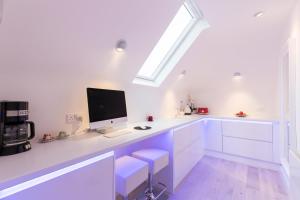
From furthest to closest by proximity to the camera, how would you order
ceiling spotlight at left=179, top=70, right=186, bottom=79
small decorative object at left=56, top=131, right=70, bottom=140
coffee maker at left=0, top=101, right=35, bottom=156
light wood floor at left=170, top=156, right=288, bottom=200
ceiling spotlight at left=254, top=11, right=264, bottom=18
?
ceiling spotlight at left=179, top=70, right=186, bottom=79
light wood floor at left=170, top=156, right=288, bottom=200
ceiling spotlight at left=254, top=11, right=264, bottom=18
small decorative object at left=56, top=131, right=70, bottom=140
coffee maker at left=0, top=101, right=35, bottom=156

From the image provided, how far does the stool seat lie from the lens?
A: 174 cm

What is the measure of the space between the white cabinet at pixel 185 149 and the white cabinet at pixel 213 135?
533 mm

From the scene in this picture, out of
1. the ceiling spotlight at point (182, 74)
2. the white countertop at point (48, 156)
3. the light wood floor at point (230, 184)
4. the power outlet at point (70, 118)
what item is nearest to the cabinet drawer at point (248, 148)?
the light wood floor at point (230, 184)

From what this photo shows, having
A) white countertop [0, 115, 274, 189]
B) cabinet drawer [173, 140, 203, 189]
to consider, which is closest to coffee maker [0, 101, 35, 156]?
white countertop [0, 115, 274, 189]

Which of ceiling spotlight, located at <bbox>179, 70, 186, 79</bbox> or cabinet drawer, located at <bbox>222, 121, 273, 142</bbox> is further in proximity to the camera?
ceiling spotlight, located at <bbox>179, 70, 186, 79</bbox>

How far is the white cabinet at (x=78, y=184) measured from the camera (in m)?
0.84

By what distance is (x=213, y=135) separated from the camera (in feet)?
11.5

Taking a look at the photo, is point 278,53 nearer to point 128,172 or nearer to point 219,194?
point 219,194

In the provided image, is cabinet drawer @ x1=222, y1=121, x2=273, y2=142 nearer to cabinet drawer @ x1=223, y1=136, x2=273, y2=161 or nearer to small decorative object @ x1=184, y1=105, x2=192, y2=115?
cabinet drawer @ x1=223, y1=136, x2=273, y2=161

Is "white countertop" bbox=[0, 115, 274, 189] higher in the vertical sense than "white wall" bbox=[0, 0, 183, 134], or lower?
lower

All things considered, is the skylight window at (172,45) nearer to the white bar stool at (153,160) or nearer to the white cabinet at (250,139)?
the white bar stool at (153,160)

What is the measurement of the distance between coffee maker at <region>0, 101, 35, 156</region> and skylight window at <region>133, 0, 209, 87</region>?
1.56m

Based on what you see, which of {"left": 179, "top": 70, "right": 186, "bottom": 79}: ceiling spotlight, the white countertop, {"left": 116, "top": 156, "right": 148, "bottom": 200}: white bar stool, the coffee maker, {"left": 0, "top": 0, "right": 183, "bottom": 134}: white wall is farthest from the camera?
{"left": 179, "top": 70, "right": 186, "bottom": 79}: ceiling spotlight

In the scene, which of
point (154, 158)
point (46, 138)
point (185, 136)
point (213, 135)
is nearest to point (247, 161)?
point (213, 135)
